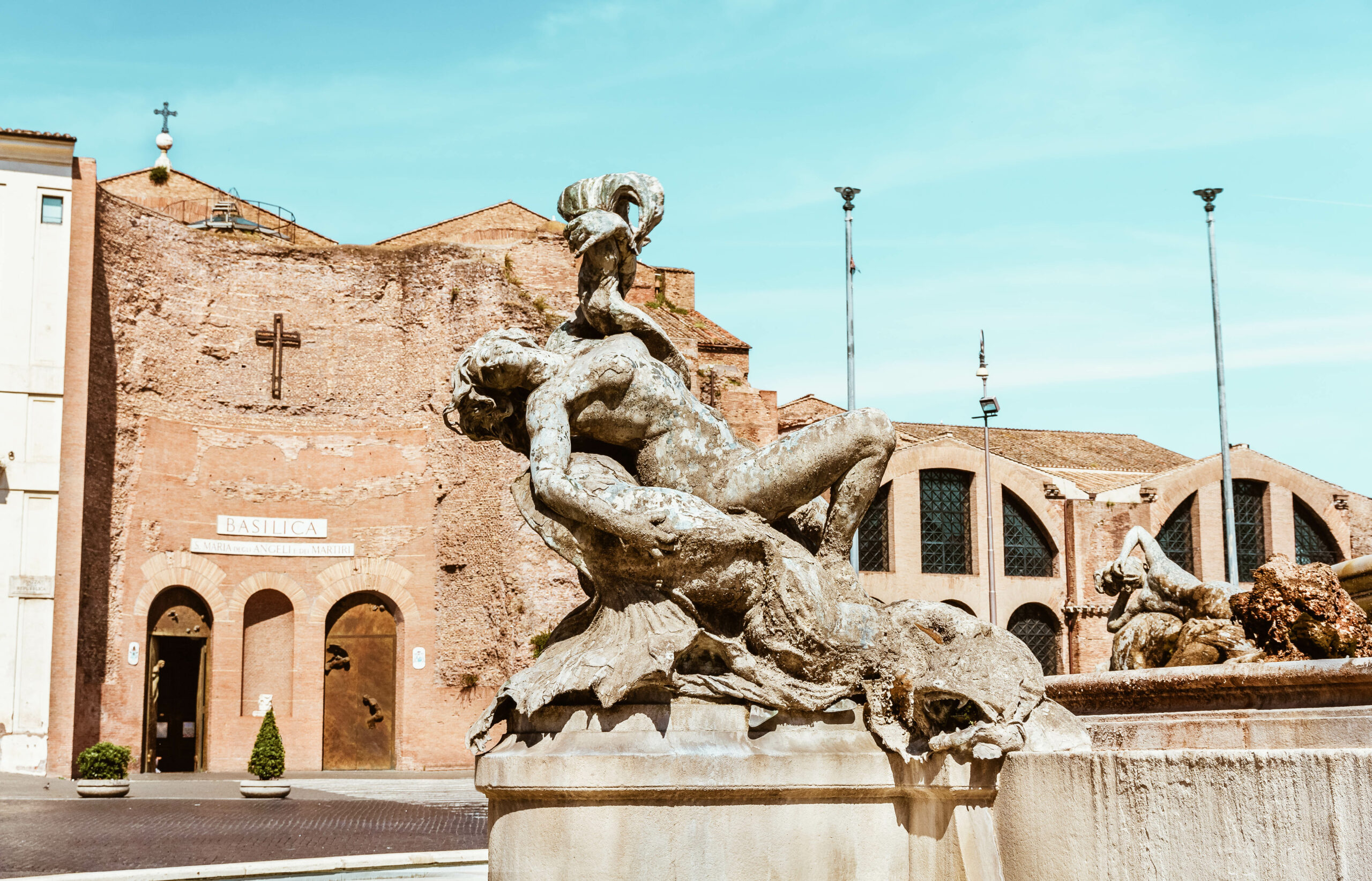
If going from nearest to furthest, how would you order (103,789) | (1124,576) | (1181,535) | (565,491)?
(565,491)
(1124,576)
(103,789)
(1181,535)

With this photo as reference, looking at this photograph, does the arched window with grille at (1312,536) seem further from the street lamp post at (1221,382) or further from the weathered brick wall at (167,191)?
the weathered brick wall at (167,191)

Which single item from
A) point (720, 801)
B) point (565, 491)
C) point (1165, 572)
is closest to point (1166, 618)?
point (1165, 572)

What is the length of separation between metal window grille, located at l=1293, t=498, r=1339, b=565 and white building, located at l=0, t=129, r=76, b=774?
30025 mm

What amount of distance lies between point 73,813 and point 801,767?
45.9ft

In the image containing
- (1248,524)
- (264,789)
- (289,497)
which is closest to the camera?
(264,789)

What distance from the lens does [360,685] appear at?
1119 inches

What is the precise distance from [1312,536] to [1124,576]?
31.9m

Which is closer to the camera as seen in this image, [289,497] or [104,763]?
[104,763]

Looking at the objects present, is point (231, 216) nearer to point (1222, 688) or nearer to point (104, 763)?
point (104, 763)

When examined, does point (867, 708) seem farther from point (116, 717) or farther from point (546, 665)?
point (116, 717)

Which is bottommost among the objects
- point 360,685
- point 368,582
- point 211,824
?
point 211,824

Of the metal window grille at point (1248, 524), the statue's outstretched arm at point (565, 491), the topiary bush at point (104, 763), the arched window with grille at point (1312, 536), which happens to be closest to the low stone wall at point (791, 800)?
the statue's outstretched arm at point (565, 491)

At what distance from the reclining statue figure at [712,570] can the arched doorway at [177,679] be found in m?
24.2

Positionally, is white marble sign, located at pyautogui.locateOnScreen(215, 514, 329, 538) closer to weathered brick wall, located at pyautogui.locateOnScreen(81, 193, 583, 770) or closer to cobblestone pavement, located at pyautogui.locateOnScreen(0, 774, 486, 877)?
weathered brick wall, located at pyautogui.locateOnScreen(81, 193, 583, 770)
